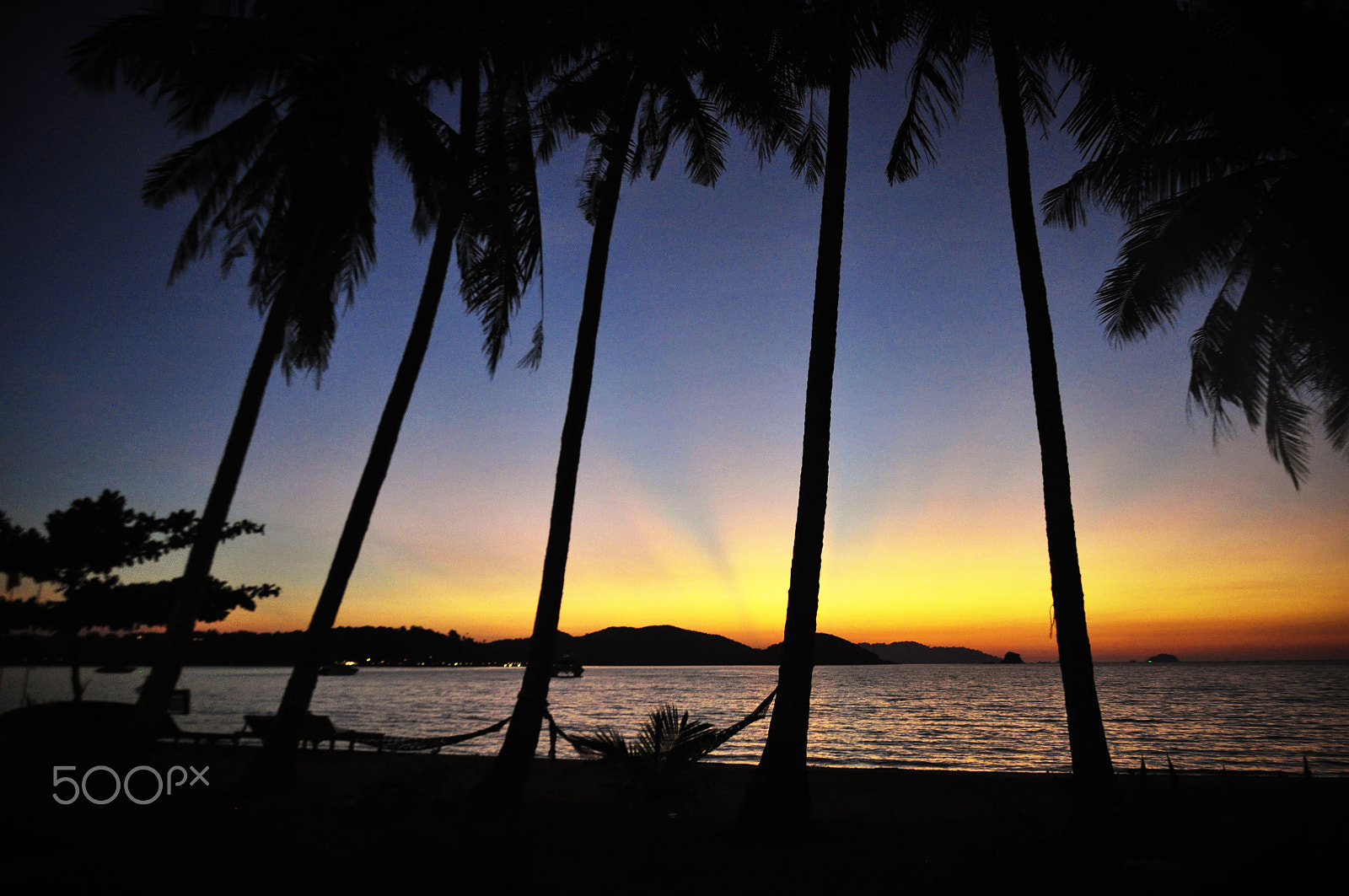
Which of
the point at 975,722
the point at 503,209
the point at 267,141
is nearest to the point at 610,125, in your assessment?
Answer: the point at 503,209

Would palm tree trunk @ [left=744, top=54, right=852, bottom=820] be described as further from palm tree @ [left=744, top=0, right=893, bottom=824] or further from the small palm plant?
the small palm plant

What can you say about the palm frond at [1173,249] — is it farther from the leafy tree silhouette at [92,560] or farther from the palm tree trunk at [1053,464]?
the leafy tree silhouette at [92,560]

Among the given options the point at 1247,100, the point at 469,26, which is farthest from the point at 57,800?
the point at 1247,100

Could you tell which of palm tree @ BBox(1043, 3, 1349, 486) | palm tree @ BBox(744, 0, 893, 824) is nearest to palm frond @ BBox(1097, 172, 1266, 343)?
palm tree @ BBox(1043, 3, 1349, 486)

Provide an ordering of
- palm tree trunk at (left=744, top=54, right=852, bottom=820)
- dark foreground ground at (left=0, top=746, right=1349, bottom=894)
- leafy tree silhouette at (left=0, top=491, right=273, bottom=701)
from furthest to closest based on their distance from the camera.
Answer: leafy tree silhouette at (left=0, top=491, right=273, bottom=701), palm tree trunk at (left=744, top=54, right=852, bottom=820), dark foreground ground at (left=0, top=746, right=1349, bottom=894)

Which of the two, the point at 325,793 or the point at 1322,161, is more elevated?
the point at 1322,161

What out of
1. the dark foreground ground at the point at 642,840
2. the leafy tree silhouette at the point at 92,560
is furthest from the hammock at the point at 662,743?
the leafy tree silhouette at the point at 92,560

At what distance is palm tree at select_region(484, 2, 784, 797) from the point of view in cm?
831

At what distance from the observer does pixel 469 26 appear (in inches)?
372

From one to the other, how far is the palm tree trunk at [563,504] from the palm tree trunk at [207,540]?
14.2 feet

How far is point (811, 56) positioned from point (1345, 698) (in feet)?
217

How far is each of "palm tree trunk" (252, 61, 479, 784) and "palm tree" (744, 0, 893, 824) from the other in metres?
5.07

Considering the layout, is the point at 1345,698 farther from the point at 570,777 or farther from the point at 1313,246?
the point at 570,777

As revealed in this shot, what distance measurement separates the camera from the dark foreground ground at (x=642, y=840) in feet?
16.0
